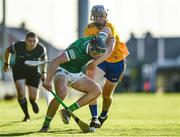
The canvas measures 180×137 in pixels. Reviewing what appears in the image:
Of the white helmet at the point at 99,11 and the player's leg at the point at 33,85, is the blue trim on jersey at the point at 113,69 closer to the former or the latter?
the white helmet at the point at 99,11

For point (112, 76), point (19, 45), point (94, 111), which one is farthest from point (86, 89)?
point (19, 45)

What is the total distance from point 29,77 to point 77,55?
5714mm

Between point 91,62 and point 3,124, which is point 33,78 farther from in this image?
point 91,62

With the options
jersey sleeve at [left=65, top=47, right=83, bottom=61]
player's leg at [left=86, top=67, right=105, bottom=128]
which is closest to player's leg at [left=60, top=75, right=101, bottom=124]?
jersey sleeve at [left=65, top=47, right=83, bottom=61]

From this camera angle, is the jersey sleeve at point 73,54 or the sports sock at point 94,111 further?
the sports sock at point 94,111

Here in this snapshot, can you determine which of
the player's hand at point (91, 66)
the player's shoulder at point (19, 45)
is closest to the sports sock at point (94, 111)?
the player's hand at point (91, 66)

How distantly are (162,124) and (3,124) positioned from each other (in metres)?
3.25

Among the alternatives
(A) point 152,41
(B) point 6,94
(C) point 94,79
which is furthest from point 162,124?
(A) point 152,41

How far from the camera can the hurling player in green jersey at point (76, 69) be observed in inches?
512

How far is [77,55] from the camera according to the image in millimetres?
13000

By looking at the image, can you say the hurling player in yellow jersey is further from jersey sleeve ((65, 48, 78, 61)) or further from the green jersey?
jersey sleeve ((65, 48, 78, 61))

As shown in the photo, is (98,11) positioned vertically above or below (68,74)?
above

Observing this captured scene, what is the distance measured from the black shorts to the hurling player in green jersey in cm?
489

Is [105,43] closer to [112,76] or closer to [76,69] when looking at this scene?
[76,69]
